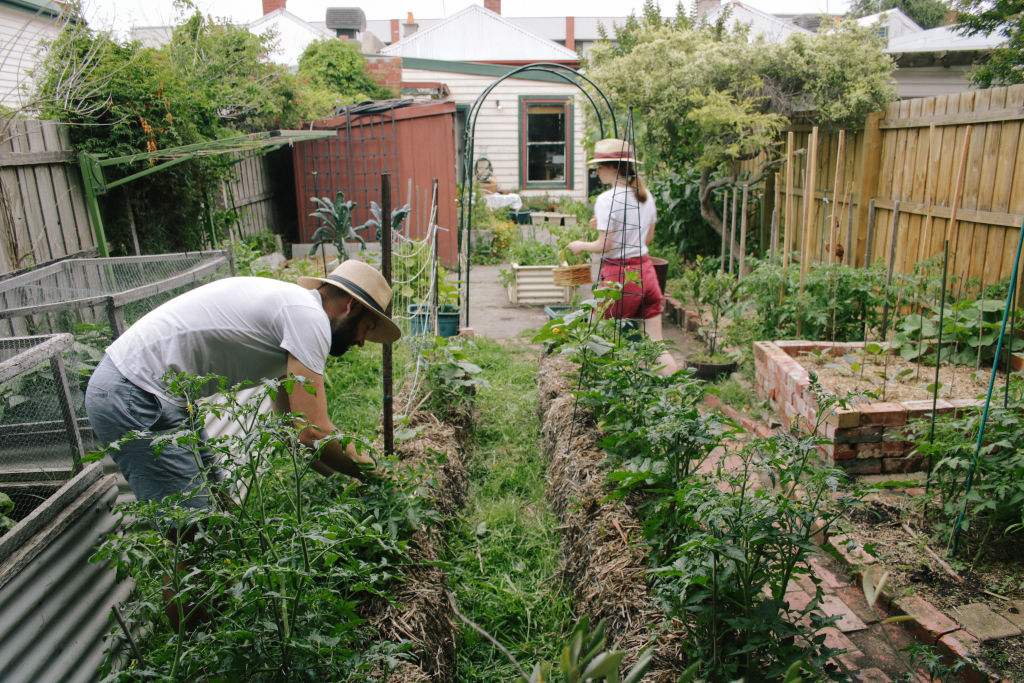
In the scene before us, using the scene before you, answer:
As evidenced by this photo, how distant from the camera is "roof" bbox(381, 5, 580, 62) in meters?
18.0

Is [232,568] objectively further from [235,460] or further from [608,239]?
[608,239]

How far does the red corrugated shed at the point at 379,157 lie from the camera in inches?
416

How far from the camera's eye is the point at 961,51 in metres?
9.77

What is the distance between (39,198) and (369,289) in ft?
11.4

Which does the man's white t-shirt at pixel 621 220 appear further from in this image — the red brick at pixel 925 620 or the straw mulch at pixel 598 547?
the red brick at pixel 925 620

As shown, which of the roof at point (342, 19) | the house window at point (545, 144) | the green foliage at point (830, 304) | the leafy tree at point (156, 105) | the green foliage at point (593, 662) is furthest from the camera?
the roof at point (342, 19)

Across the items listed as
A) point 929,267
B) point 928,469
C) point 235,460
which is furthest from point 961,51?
point 235,460

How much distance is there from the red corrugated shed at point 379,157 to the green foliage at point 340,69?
4586 millimetres

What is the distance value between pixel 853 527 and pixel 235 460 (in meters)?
2.94

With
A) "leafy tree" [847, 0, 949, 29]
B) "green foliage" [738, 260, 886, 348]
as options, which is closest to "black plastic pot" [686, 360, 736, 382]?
"green foliage" [738, 260, 886, 348]

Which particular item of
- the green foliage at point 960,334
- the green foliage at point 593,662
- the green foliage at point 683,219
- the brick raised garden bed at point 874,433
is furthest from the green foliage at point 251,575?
the green foliage at point 683,219

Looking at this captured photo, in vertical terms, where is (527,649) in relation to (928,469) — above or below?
below

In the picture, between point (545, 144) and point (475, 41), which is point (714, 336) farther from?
point (475, 41)

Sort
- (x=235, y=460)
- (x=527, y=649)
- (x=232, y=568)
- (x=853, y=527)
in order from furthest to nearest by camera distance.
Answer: (x=853, y=527)
(x=527, y=649)
(x=235, y=460)
(x=232, y=568)
